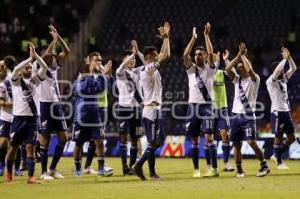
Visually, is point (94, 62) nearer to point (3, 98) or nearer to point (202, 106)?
point (3, 98)

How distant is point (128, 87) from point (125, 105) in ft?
1.46

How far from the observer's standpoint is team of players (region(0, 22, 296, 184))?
56.2ft

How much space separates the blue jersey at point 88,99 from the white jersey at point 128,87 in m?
0.57

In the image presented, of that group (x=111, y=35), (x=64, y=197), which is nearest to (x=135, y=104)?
(x=64, y=197)

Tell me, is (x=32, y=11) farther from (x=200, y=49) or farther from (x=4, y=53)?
(x=200, y=49)

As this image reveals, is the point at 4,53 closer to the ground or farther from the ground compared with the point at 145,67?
farther from the ground

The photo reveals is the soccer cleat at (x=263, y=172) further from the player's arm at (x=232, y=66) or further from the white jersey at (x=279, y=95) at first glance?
the white jersey at (x=279, y=95)

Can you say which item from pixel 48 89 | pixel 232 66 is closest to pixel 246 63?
pixel 232 66

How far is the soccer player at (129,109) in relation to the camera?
19.0 m

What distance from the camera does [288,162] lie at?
23.9m

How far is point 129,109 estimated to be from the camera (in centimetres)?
1928

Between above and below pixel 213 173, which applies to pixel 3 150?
above

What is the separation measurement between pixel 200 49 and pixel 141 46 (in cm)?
1550

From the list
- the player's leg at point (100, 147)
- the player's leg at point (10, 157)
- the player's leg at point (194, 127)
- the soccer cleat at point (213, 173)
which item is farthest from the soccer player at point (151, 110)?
the player's leg at point (10, 157)
